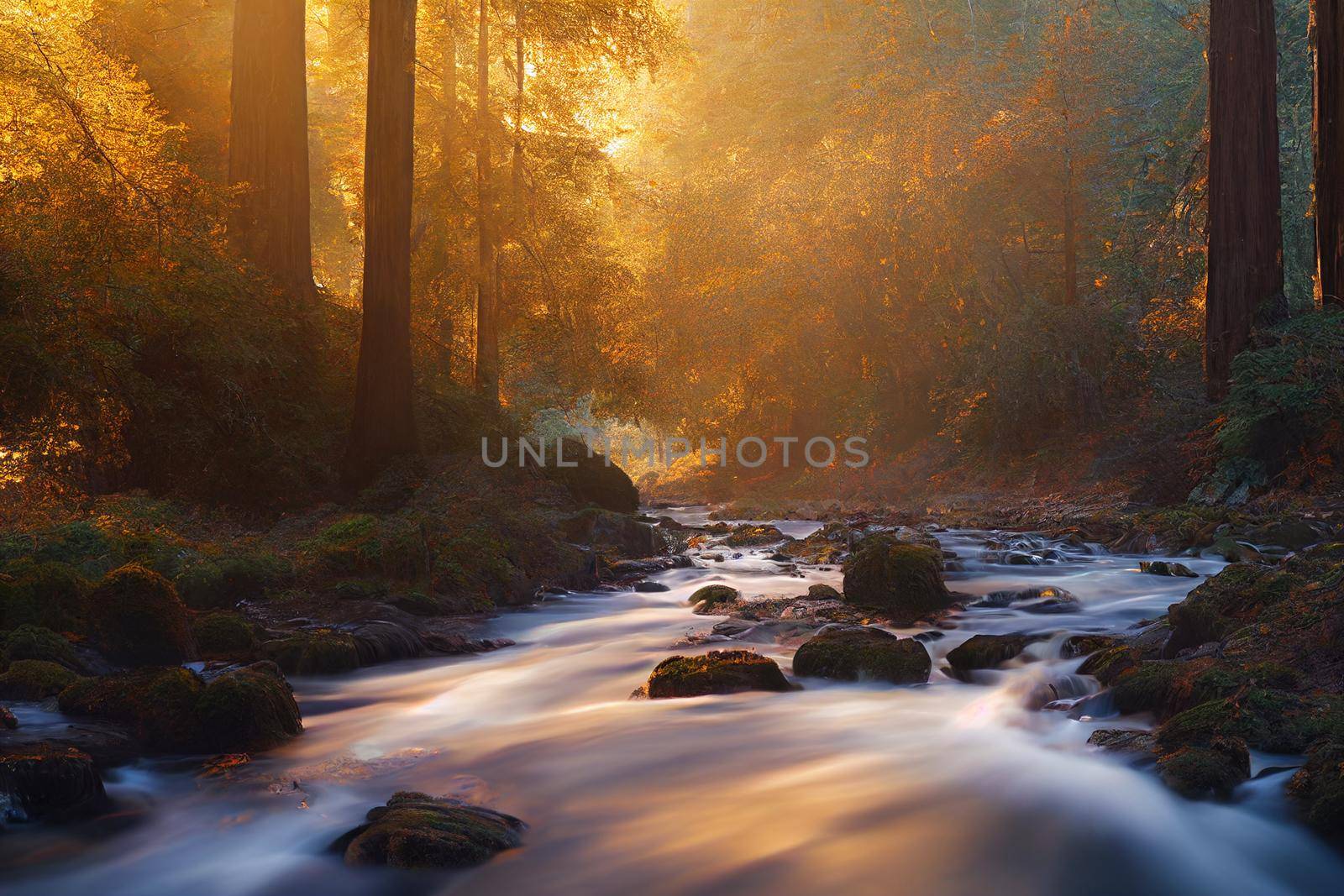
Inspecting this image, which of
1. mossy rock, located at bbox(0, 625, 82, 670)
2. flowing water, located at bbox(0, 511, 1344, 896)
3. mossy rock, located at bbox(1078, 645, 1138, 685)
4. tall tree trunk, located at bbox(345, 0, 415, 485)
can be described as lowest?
flowing water, located at bbox(0, 511, 1344, 896)

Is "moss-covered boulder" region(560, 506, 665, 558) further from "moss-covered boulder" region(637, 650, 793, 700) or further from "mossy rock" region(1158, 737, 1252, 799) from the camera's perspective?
"mossy rock" region(1158, 737, 1252, 799)

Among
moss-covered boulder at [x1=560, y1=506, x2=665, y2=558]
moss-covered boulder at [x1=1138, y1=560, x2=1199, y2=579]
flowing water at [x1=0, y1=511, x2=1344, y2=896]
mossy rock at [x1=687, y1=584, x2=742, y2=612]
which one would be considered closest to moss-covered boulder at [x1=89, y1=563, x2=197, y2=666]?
flowing water at [x1=0, y1=511, x2=1344, y2=896]

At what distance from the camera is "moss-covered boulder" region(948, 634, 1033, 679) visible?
24.8 feet

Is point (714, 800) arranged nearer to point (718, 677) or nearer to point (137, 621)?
point (718, 677)

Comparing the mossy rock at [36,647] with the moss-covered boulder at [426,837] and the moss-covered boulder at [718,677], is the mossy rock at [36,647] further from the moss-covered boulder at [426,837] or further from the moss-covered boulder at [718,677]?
the moss-covered boulder at [718,677]

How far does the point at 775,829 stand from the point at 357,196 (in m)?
17.9

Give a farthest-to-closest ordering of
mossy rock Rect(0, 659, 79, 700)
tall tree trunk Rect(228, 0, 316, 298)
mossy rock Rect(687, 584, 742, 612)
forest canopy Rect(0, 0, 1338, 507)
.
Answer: tall tree trunk Rect(228, 0, 316, 298), mossy rock Rect(687, 584, 742, 612), forest canopy Rect(0, 0, 1338, 507), mossy rock Rect(0, 659, 79, 700)

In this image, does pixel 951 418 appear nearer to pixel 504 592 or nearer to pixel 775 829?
pixel 504 592

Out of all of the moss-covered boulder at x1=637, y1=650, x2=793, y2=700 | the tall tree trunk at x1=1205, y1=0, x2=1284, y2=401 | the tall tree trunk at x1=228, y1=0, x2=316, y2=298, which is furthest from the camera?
the tall tree trunk at x1=1205, y1=0, x2=1284, y2=401

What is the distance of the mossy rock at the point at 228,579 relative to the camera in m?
8.68

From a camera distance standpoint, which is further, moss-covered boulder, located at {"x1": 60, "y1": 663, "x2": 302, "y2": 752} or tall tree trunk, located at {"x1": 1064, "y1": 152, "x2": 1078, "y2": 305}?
tall tree trunk, located at {"x1": 1064, "y1": 152, "x2": 1078, "y2": 305}

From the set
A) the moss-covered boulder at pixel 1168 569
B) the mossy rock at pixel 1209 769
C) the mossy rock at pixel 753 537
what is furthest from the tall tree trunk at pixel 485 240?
the mossy rock at pixel 1209 769

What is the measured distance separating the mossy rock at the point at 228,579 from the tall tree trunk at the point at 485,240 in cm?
848

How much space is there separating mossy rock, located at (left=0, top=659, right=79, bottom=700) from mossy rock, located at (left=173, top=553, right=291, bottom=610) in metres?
2.45
